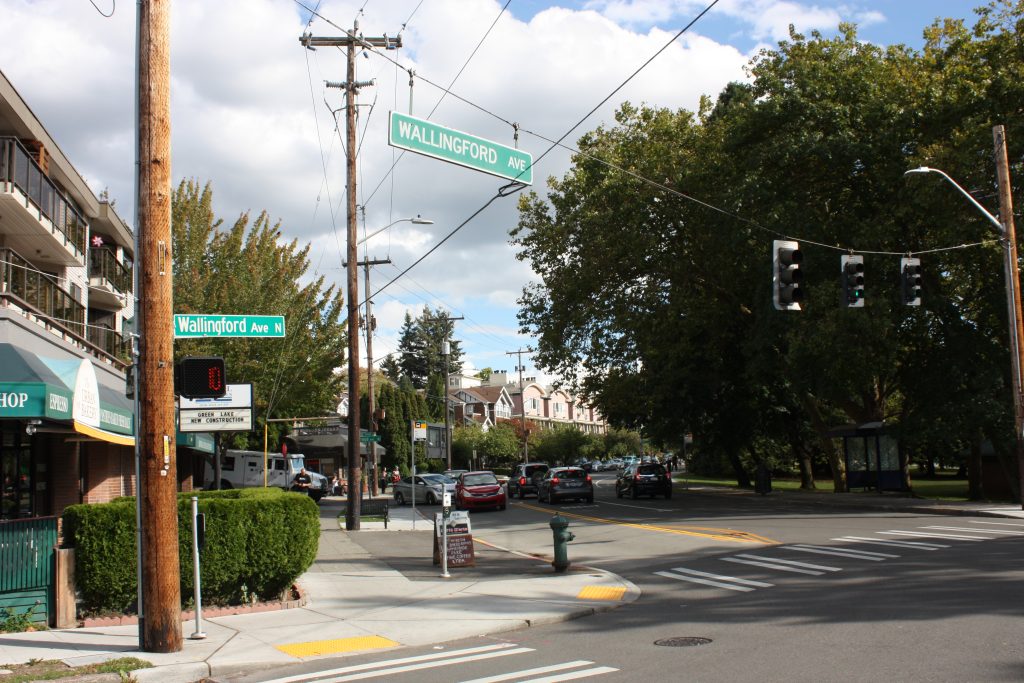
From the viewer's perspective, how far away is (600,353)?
37.8 metres

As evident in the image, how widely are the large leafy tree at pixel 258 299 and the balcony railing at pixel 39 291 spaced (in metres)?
10.1

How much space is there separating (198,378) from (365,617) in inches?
149

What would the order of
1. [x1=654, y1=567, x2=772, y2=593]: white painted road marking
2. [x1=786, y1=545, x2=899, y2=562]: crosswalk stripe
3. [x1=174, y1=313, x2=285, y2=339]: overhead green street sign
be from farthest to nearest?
[x1=786, y1=545, x2=899, y2=562]: crosswalk stripe, [x1=654, y1=567, x2=772, y2=593]: white painted road marking, [x1=174, y1=313, x2=285, y2=339]: overhead green street sign

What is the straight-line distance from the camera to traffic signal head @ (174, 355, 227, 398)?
1057 centimetres

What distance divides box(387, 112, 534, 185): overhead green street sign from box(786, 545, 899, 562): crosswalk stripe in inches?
339

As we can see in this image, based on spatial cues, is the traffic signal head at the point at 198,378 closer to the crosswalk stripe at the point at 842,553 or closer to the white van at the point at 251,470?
the crosswalk stripe at the point at 842,553

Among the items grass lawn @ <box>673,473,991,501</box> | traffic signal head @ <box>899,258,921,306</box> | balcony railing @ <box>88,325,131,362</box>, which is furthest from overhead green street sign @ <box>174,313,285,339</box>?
grass lawn @ <box>673,473,991,501</box>

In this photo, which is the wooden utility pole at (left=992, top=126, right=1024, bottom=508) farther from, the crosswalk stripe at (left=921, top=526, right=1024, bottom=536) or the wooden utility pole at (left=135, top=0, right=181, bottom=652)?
the wooden utility pole at (left=135, top=0, right=181, bottom=652)

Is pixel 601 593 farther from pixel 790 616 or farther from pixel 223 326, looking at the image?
pixel 223 326

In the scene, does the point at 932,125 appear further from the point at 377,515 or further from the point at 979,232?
the point at 377,515

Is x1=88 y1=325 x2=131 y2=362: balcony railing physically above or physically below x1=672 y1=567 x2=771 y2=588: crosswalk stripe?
above

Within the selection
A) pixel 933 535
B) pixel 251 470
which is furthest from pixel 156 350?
pixel 251 470

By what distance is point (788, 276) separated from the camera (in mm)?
15805

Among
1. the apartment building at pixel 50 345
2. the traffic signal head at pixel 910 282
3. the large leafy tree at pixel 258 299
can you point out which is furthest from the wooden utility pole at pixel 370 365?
the traffic signal head at pixel 910 282
